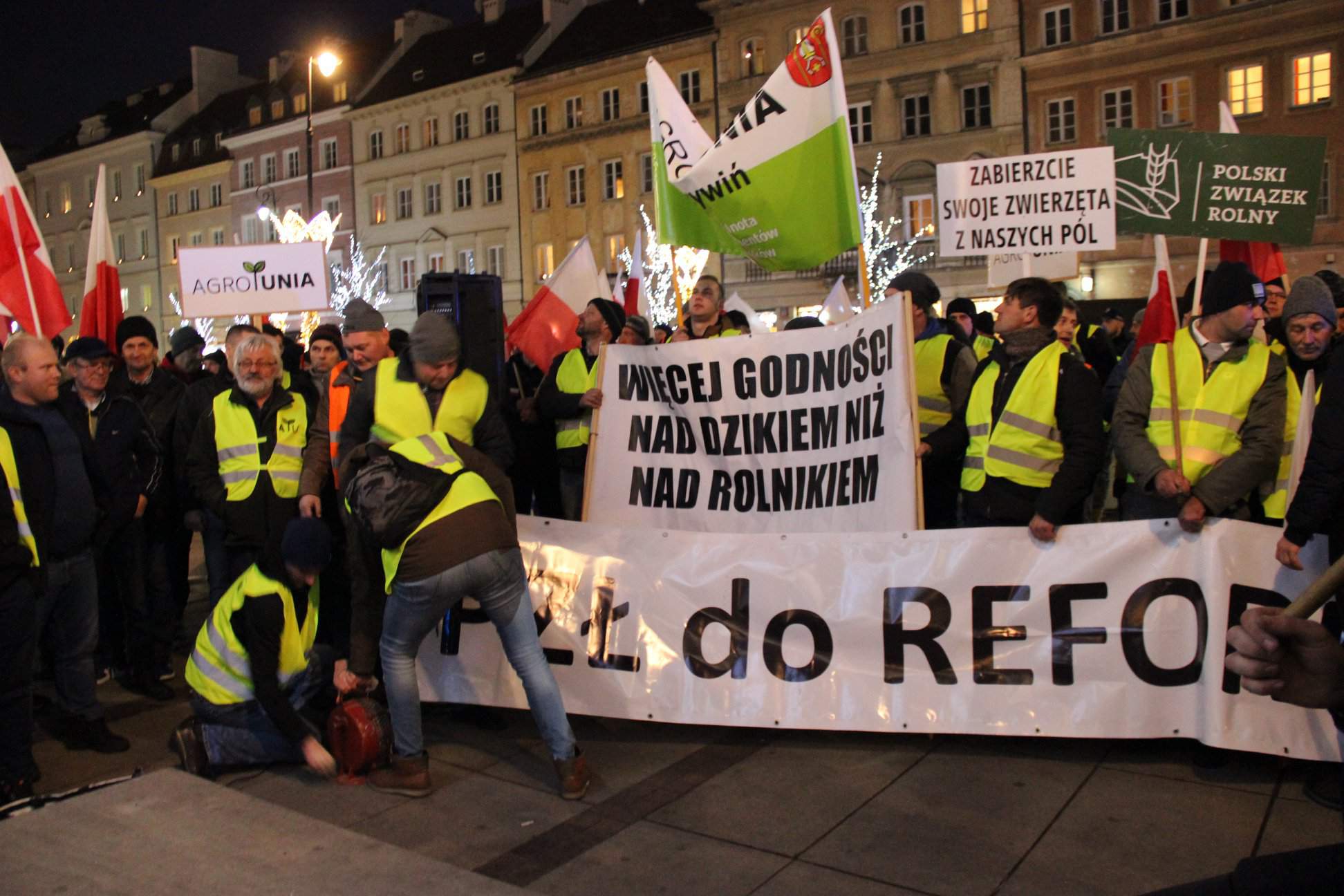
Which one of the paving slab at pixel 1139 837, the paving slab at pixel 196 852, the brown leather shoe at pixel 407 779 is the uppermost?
the paving slab at pixel 196 852

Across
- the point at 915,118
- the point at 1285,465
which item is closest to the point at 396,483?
the point at 1285,465

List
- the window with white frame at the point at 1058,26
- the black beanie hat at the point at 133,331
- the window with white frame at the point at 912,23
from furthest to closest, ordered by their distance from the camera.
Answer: the window with white frame at the point at 912,23 → the window with white frame at the point at 1058,26 → the black beanie hat at the point at 133,331

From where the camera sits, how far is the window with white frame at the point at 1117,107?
108ft

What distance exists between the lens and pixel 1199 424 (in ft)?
16.4

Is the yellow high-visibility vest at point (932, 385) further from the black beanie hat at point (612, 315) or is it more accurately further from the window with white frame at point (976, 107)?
the window with white frame at point (976, 107)

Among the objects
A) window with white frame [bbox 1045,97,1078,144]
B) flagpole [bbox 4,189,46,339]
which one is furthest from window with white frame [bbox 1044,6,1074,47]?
flagpole [bbox 4,189,46,339]

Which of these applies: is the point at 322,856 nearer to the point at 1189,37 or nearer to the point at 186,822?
the point at 186,822

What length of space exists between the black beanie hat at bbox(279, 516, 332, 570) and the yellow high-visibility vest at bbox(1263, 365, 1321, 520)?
4.08 meters

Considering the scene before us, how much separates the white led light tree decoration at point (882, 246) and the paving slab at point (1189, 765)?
30.6m

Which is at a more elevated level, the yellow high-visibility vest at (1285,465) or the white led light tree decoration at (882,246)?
the white led light tree decoration at (882,246)

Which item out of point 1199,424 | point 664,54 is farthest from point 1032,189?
point 664,54

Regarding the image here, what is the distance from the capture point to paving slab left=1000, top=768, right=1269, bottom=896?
379cm

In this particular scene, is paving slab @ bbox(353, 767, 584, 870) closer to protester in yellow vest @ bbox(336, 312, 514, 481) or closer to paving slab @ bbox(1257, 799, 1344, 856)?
protester in yellow vest @ bbox(336, 312, 514, 481)

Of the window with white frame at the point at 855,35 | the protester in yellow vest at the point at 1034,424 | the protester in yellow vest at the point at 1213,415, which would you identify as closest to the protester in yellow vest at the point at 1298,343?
the protester in yellow vest at the point at 1213,415
